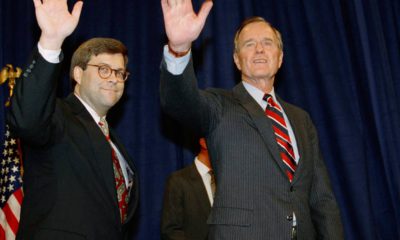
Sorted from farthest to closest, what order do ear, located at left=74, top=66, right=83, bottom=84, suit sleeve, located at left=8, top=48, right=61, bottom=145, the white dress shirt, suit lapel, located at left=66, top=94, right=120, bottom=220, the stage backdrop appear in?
the stage backdrop → the white dress shirt → ear, located at left=74, top=66, right=83, bottom=84 → suit lapel, located at left=66, top=94, right=120, bottom=220 → suit sleeve, located at left=8, top=48, right=61, bottom=145

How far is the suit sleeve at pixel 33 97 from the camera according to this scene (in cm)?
166

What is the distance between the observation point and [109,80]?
2.46 m

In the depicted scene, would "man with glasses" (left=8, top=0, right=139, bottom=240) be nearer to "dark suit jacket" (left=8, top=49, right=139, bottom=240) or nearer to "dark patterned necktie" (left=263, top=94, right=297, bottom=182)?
"dark suit jacket" (left=8, top=49, right=139, bottom=240)

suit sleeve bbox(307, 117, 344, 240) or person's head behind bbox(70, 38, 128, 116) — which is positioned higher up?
person's head behind bbox(70, 38, 128, 116)

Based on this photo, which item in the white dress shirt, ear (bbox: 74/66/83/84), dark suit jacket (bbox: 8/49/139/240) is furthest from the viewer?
the white dress shirt

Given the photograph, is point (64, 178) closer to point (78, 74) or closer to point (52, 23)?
point (52, 23)

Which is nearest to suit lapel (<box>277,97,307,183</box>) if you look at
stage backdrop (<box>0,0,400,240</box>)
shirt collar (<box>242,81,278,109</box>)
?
shirt collar (<box>242,81,278,109</box>)

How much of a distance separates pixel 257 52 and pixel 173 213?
1.19m

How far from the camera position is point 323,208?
2217 mm

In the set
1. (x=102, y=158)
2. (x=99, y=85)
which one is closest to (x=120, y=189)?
(x=102, y=158)

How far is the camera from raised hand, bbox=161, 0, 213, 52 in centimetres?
168

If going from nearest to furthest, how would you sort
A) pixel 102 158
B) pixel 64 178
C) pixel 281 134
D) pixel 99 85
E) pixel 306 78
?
pixel 64 178 < pixel 102 158 < pixel 281 134 < pixel 99 85 < pixel 306 78

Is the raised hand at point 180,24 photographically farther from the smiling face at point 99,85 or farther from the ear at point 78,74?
the ear at point 78,74

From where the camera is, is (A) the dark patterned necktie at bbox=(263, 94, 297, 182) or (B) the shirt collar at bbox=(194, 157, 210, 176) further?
(B) the shirt collar at bbox=(194, 157, 210, 176)
